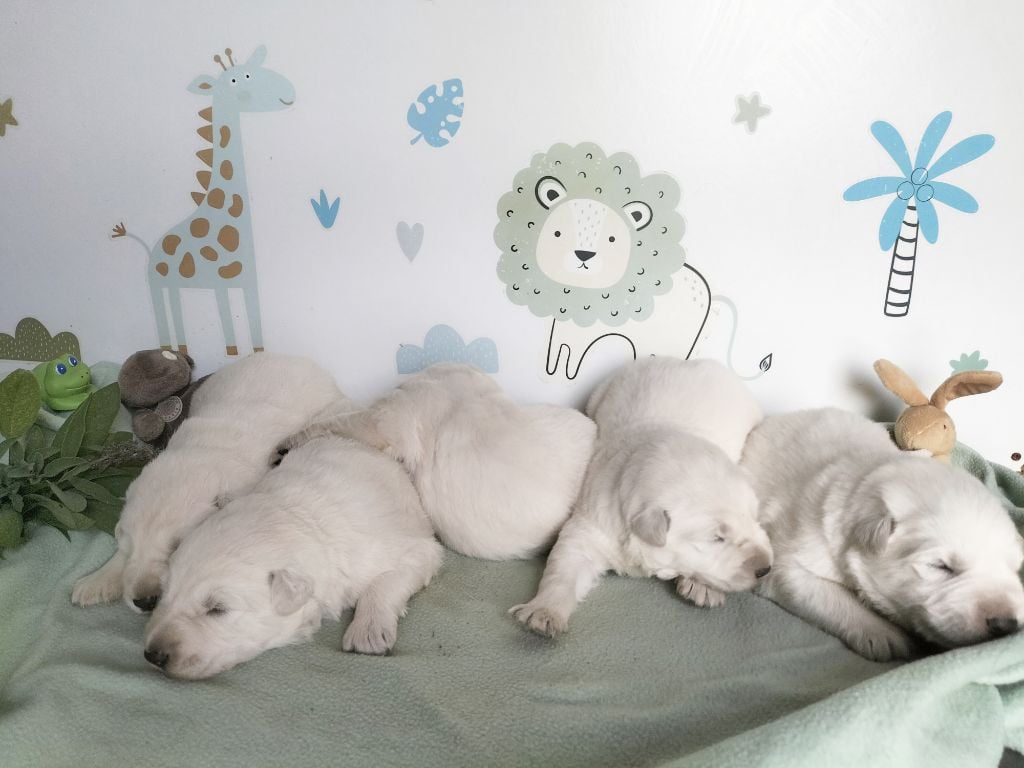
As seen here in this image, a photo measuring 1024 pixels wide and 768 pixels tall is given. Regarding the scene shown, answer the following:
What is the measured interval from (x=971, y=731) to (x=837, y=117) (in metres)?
1.82

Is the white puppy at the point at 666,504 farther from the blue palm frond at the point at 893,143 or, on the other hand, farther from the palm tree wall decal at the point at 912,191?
the blue palm frond at the point at 893,143

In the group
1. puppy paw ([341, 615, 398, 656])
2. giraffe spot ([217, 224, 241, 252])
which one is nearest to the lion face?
giraffe spot ([217, 224, 241, 252])

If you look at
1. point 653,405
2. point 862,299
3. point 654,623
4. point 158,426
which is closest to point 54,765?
point 158,426

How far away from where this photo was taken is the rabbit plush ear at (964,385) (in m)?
2.25

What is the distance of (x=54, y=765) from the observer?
56.8 inches

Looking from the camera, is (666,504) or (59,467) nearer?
(666,504)

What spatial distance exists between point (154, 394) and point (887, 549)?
7.79 feet

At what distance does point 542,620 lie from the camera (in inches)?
73.0

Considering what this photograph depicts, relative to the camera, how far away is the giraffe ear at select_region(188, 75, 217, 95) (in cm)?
236

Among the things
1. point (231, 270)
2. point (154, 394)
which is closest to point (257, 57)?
point (231, 270)

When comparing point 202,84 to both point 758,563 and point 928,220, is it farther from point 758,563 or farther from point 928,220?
point 928,220

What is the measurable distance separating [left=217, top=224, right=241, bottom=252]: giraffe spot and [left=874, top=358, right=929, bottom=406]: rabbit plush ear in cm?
231

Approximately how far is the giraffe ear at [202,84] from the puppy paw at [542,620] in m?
1.99

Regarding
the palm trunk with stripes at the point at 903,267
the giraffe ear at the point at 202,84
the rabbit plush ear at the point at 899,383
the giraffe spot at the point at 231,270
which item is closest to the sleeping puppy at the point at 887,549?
the rabbit plush ear at the point at 899,383
